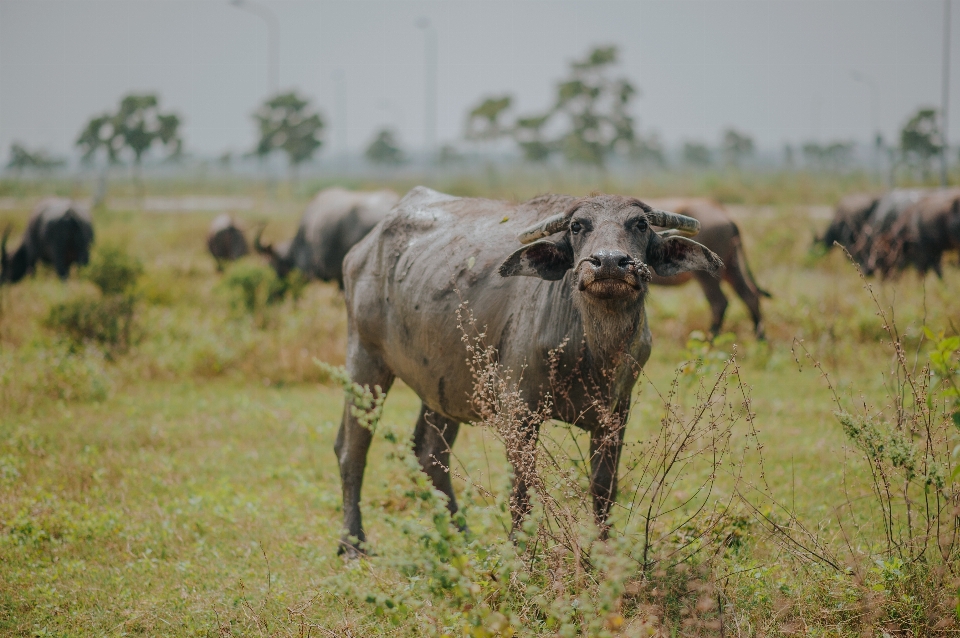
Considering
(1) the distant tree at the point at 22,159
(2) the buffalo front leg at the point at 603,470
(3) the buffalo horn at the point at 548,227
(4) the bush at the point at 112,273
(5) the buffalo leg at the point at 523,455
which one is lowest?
(2) the buffalo front leg at the point at 603,470

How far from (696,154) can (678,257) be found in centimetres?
8213

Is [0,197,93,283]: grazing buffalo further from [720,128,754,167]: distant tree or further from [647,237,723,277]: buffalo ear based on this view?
[720,128,754,167]: distant tree

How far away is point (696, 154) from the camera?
266 feet

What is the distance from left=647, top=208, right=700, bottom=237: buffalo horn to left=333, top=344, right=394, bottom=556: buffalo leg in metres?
2.00

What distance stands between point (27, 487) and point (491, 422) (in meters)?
3.78

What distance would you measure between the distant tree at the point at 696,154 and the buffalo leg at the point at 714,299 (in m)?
73.7

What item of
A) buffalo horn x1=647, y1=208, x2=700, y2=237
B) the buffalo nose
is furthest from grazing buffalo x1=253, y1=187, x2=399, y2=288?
the buffalo nose

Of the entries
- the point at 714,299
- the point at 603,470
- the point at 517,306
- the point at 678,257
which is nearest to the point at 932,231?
the point at 714,299

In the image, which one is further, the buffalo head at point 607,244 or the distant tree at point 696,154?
the distant tree at point 696,154

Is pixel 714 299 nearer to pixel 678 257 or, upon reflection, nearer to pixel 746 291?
pixel 746 291

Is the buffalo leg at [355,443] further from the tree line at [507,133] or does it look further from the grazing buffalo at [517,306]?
the tree line at [507,133]

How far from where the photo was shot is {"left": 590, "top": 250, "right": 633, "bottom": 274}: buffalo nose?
312 cm

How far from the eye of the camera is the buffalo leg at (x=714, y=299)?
971 cm

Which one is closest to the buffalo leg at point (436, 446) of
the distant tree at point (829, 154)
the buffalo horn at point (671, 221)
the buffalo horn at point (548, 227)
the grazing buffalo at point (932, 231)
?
the buffalo horn at point (548, 227)
